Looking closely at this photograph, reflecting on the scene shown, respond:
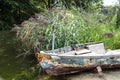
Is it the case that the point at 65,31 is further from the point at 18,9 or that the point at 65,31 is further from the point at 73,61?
the point at 18,9

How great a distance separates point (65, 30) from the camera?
773 cm

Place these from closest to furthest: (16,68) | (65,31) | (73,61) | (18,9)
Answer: (73,61), (65,31), (16,68), (18,9)

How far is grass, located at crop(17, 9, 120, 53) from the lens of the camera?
7785 millimetres

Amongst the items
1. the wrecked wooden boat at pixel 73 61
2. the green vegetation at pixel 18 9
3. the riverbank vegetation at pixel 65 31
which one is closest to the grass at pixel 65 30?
the riverbank vegetation at pixel 65 31

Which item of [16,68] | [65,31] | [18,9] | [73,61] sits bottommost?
[16,68]

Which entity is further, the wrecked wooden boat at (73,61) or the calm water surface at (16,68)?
the calm water surface at (16,68)

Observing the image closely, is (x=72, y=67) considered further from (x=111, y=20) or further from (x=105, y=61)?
(x=111, y=20)

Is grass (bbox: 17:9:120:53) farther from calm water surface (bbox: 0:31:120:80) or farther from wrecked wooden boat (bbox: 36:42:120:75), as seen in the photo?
calm water surface (bbox: 0:31:120:80)

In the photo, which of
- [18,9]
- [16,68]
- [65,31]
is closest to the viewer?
[65,31]

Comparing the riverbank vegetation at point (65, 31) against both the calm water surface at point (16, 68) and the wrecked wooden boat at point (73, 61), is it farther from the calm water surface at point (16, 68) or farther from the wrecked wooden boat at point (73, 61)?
the wrecked wooden boat at point (73, 61)

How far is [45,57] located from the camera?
666cm

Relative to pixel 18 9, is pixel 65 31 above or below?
below

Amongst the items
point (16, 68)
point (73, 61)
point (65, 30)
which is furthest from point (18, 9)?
point (73, 61)

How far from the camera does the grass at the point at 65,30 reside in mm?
7785
